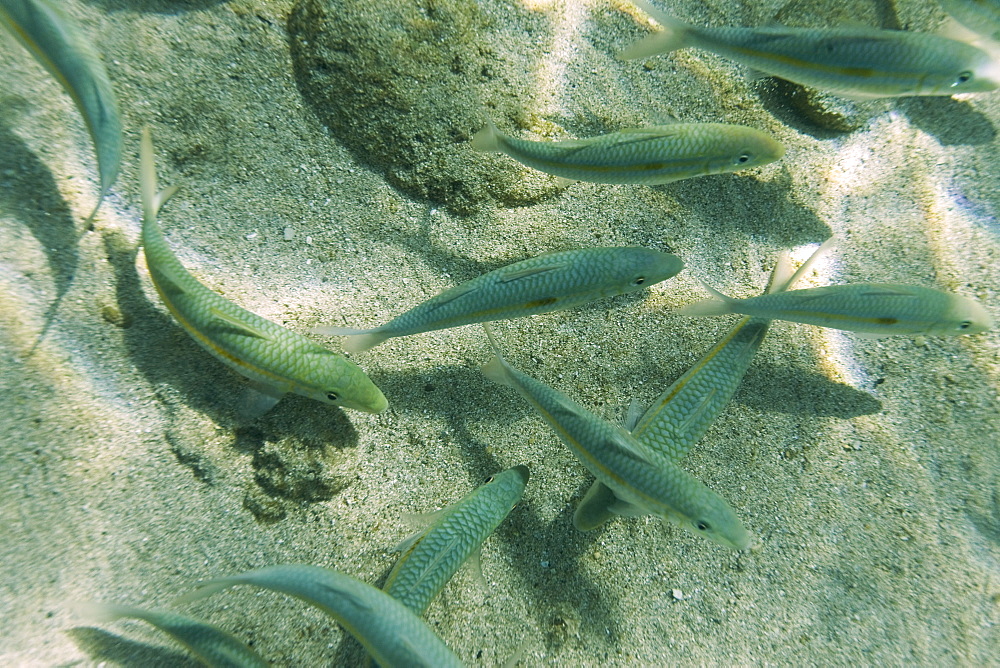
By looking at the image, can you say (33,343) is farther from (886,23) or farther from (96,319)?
(886,23)

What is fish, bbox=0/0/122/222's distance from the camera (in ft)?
6.63

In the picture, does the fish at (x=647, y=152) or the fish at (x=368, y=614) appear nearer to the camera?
the fish at (x=368, y=614)

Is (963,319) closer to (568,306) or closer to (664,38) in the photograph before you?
(568,306)

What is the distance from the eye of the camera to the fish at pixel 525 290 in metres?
2.18

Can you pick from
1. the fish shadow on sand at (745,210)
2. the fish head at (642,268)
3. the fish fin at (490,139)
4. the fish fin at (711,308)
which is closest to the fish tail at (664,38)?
the fish shadow on sand at (745,210)

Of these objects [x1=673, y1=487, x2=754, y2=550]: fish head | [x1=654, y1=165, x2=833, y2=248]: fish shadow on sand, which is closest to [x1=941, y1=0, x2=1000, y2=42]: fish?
[x1=654, y1=165, x2=833, y2=248]: fish shadow on sand

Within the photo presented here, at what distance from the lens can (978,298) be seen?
2.75m

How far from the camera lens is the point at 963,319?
2.31 m

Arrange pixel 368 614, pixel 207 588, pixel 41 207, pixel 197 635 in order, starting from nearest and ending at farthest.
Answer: pixel 368 614 < pixel 197 635 < pixel 207 588 < pixel 41 207

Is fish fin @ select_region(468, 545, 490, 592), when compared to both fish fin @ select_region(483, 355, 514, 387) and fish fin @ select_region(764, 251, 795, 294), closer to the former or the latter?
fish fin @ select_region(483, 355, 514, 387)

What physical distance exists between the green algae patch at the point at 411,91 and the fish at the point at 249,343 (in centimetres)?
111

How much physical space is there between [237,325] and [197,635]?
127 cm

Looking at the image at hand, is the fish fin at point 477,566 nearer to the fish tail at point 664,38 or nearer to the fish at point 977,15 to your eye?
the fish tail at point 664,38

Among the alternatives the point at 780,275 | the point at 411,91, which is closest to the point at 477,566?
the point at 780,275
